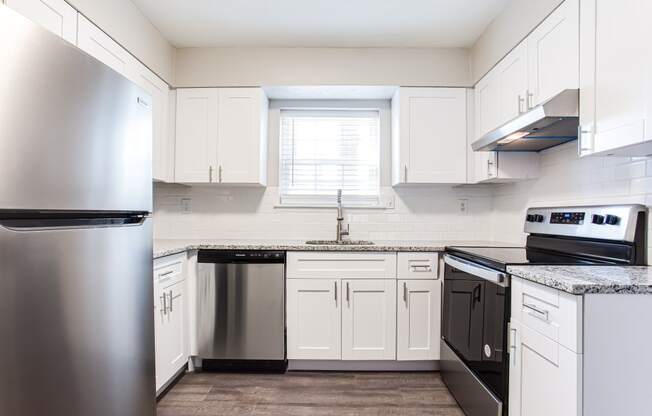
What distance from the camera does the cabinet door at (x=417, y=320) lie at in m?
2.49

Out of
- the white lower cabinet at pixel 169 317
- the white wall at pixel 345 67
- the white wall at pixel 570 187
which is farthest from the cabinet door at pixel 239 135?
the white wall at pixel 570 187

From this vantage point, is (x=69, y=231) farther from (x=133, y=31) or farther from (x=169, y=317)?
(x=133, y=31)

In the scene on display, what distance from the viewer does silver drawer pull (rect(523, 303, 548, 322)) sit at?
1281 millimetres

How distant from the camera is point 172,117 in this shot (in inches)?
111

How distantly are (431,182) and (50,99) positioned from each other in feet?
8.06

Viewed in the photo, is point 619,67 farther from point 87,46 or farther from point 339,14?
point 87,46

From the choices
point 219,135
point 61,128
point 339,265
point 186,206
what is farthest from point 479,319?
point 186,206

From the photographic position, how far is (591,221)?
1714 millimetres

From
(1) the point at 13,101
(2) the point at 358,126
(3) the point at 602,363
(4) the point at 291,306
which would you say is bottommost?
(4) the point at 291,306

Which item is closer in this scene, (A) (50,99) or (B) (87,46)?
(A) (50,99)

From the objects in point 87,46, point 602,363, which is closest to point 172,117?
point 87,46

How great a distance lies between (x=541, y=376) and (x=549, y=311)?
252 mm

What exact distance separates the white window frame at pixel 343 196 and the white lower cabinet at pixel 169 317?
1077 mm

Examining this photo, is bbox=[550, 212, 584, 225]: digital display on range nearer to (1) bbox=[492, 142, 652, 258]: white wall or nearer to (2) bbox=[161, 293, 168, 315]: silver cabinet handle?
(1) bbox=[492, 142, 652, 258]: white wall
